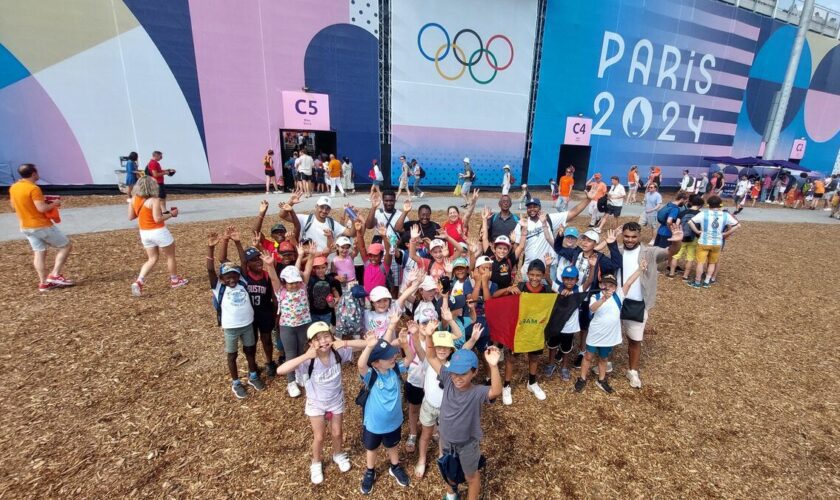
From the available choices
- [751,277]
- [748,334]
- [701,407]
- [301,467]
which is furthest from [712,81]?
[301,467]

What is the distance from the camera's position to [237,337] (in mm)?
4523

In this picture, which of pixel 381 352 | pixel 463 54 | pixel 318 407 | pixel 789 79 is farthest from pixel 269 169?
pixel 789 79

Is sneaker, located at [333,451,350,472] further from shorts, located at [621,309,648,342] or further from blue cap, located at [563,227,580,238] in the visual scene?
blue cap, located at [563,227,580,238]

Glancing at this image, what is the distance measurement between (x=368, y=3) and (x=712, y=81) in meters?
24.7

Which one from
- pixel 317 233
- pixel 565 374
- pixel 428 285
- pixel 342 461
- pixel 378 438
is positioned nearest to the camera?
pixel 378 438

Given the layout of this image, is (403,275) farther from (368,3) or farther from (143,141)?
(368,3)

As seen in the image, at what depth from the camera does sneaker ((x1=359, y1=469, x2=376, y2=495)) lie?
3.58 meters

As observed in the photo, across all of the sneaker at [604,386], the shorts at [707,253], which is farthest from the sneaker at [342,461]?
the shorts at [707,253]

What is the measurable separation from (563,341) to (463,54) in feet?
62.4

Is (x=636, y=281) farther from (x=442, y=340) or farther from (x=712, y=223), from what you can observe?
(x=712, y=223)

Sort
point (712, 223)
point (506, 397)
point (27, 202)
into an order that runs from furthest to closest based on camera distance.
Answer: point (712, 223) → point (27, 202) → point (506, 397)

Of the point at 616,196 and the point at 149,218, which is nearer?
the point at 149,218

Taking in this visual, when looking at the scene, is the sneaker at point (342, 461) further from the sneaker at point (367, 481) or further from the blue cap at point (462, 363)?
the blue cap at point (462, 363)

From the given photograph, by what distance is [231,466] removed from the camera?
3.83 m
